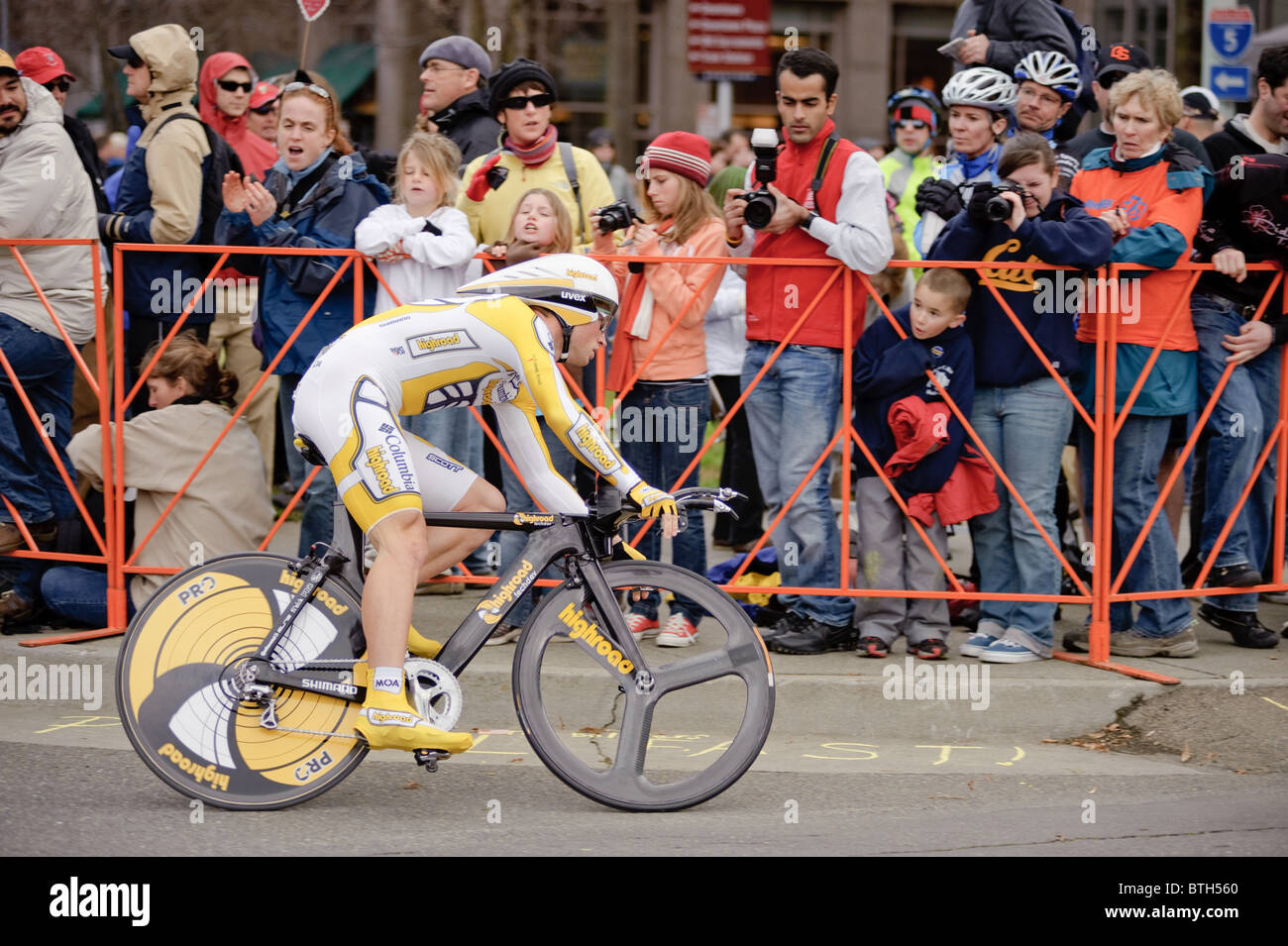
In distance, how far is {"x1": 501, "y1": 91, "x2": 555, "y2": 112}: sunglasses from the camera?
7.53 meters

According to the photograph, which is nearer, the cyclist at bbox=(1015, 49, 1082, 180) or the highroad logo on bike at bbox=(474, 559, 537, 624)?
the highroad logo on bike at bbox=(474, 559, 537, 624)

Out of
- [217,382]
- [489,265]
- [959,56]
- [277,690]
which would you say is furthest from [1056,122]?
[277,690]

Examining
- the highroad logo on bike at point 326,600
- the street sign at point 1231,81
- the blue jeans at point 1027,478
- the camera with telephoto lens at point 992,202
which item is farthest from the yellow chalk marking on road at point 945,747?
the street sign at point 1231,81

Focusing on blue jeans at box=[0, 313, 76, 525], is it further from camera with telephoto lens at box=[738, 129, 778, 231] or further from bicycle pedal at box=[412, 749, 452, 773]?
camera with telephoto lens at box=[738, 129, 778, 231]

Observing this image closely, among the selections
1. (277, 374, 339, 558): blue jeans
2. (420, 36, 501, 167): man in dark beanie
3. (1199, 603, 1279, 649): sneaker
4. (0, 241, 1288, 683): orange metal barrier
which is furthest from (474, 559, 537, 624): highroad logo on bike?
(1199, 603, 1279, 649): sneaker

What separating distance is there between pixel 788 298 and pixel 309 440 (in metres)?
2.45

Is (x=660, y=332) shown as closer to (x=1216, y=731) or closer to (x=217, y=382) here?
(x=217, y=382)

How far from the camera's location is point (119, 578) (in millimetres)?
7117

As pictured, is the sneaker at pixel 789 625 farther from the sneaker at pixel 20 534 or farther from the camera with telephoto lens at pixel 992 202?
the sneaker at pixel 20 534

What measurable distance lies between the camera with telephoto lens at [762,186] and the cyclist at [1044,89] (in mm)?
1602

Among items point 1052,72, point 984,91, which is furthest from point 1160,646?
point 1052,72


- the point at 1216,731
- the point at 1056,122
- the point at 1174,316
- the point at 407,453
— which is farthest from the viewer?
the point at 1056,122

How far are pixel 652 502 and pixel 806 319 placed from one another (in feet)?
6.78

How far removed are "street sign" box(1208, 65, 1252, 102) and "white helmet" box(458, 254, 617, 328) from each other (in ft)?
27.4
